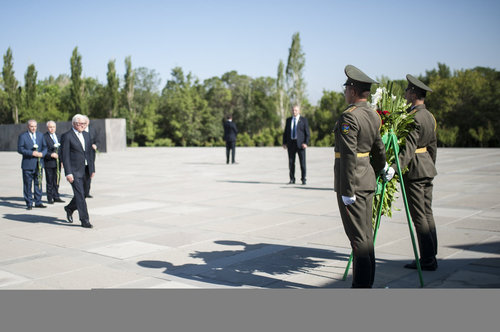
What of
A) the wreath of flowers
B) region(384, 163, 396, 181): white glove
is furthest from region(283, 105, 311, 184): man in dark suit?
region(384, 163, 396, 181): white glove

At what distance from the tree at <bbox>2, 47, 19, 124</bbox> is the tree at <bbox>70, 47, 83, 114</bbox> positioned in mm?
5301

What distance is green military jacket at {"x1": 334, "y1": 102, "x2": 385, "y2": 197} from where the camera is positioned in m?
4.31

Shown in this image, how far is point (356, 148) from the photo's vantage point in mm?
4359

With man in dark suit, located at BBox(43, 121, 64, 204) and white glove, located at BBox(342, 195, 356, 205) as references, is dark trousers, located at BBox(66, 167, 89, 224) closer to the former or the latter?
man in dark suit, located at BBox(43, 121, 64, 204)

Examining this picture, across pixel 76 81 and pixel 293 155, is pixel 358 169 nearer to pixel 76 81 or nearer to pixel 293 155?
pixel 293 155

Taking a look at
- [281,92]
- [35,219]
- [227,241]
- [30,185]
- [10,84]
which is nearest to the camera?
[227,241]

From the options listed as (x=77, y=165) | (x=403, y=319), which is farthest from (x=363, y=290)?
(x=77, y=165)

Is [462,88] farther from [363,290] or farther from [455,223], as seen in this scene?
[363,290]

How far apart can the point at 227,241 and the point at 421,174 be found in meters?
2.86

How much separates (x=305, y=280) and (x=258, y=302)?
0.90m

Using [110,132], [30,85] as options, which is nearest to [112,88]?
[30,85]

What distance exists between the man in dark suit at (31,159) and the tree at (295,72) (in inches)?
1831

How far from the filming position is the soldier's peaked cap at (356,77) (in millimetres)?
4480

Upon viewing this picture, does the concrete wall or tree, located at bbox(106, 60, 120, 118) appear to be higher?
tree, located at bbox(106, 60, 120, 118)
